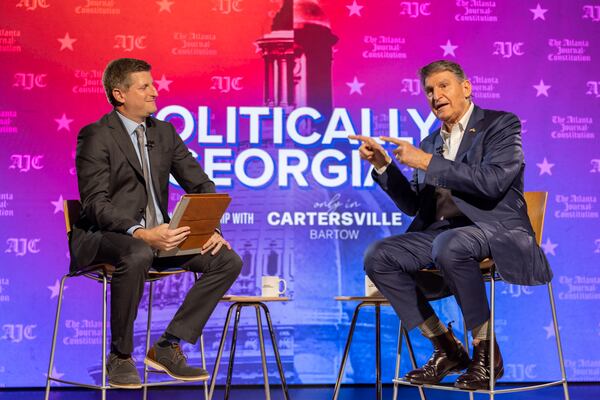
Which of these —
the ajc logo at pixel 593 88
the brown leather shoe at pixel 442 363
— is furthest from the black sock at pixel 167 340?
the ajc logo at pixel 593 88

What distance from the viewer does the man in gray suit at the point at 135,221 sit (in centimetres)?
289

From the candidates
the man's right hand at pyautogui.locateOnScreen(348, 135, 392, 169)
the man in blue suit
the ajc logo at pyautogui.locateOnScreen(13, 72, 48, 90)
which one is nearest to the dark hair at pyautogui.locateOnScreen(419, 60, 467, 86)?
the man in blue suit

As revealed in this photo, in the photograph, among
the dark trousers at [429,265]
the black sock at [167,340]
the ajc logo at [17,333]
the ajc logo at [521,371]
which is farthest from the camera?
the ajc logo at [521,371]

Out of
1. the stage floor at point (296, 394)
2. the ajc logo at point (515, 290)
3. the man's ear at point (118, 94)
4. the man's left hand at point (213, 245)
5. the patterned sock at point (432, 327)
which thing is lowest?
the stage floor at point (296, 394)

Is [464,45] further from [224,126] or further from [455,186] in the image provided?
[455,186]

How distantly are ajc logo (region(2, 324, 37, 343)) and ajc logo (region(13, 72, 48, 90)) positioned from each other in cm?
148

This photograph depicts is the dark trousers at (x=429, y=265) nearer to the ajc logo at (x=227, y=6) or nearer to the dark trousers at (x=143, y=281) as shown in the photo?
the dark trousers at (x=143, y=281)

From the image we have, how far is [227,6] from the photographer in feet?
15.6

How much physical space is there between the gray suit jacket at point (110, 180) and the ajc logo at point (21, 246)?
147cm

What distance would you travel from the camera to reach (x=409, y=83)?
4.74 m

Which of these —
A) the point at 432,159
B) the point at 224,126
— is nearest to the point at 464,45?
the point at 224,126

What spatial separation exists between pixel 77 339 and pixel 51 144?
48.0 inches

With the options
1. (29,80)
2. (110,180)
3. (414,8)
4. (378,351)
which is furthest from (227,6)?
(378,351)

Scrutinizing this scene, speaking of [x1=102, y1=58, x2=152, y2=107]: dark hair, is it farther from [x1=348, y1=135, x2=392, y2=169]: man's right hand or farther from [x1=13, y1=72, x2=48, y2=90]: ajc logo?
[x1=13, y1=72, x2=48, y2=90]: ajc logo
